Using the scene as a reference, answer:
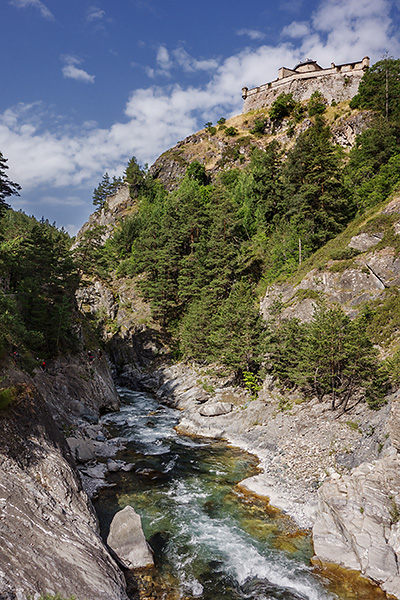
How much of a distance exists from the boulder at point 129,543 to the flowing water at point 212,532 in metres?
0.62

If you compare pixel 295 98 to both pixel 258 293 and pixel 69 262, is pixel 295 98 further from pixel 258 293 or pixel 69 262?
pixel 69 262

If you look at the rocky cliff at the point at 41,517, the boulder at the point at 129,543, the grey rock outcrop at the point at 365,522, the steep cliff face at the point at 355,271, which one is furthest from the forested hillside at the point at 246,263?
the boulder at the point at 129,543

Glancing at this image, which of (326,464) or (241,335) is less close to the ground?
(241,335)

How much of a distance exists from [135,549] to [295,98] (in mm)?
112884

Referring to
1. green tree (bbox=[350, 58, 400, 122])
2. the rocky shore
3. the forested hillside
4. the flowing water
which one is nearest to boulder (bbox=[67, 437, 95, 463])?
the flowing water

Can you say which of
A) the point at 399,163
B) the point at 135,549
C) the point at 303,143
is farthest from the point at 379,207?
the point at 135,549

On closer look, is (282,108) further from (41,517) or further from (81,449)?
(41,517)

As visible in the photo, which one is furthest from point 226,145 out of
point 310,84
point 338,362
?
point 338,362

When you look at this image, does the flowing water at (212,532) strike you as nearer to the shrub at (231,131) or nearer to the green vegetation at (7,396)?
the green vegetation at (7,396)

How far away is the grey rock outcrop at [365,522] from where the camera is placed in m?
11.5

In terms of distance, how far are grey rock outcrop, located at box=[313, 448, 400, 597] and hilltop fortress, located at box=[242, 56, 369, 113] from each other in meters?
100

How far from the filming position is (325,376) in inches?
893

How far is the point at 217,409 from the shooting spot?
2889cm

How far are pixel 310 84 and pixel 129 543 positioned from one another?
114m
